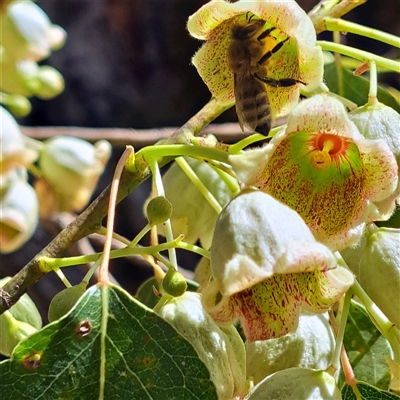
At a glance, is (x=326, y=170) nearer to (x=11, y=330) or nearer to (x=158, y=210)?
(x=158, y=210)

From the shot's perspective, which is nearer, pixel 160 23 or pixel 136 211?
pixel 136 211

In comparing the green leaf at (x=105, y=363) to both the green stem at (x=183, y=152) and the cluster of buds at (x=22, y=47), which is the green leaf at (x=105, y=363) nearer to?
the green stem at (x=183, y=152)

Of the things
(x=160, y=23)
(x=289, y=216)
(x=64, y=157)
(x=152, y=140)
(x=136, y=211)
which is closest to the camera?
(x=289, y=216)

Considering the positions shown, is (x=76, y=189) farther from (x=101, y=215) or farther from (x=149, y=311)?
(x=149, y=311)

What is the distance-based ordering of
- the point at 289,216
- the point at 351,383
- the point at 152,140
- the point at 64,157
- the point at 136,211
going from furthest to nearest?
the point at 136,211 → the point at 64,157 → the point at 152,140 → the point at 351,383 → the point at 289,216

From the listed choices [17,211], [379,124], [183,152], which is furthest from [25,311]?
[17,211]

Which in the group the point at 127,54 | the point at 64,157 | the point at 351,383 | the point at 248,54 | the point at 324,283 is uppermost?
the point at 248,54

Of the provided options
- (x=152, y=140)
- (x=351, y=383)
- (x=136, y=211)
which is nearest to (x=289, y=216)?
(x=351, y=383)

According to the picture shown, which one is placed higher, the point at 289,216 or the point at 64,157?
the point at 289,216

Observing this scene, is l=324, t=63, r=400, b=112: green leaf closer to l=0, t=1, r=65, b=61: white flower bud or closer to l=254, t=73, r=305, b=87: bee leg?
l=254, t=73, r=305, b=87: bee leg
